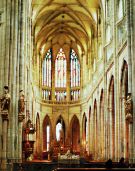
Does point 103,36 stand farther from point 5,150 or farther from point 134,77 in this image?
point 5,150

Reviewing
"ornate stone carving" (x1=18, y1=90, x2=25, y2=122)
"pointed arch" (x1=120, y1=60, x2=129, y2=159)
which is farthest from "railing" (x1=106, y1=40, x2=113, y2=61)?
"ornate stone carving" (x1=18, y1=90, x2=25, y2=122)

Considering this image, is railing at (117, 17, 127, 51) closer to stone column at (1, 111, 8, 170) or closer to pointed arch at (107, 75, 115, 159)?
pointed arch at (107, 75, 115, 159)

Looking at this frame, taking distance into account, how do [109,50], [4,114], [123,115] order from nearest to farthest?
[4,114] < [123,115] < [109,50]

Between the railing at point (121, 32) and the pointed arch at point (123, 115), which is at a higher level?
the railing at point (121, 32)

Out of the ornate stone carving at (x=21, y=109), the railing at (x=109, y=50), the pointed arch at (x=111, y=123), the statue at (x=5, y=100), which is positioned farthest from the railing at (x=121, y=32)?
the statue at (x=5, y=100)

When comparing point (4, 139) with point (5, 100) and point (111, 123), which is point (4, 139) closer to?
point (5, 100)

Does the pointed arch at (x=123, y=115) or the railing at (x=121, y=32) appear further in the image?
the railing at (x=121, y=32)

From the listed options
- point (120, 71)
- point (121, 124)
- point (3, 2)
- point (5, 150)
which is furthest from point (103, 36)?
point (5, 150)

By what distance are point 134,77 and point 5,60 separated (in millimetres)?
9103

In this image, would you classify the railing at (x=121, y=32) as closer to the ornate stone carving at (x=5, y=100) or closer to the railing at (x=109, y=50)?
the railing at (x=109, y=50)

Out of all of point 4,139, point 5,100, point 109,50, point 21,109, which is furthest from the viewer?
point 109,50

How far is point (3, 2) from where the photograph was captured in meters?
27.8

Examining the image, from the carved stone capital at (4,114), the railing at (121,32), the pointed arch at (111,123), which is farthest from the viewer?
the pointed arch at (111,123)

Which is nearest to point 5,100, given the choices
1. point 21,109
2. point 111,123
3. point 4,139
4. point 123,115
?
point 4,139
